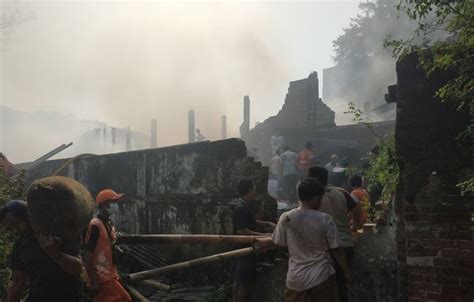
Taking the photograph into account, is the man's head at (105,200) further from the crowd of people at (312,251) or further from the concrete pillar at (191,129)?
the concrete pillar at (191,129)

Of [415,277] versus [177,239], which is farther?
[177,239]

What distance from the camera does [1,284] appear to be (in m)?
5.27

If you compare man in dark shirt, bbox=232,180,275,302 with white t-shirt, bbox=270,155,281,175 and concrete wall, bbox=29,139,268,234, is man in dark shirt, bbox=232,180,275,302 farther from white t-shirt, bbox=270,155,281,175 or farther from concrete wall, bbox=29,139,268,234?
white t-shirt, bbox=270,155,281,175

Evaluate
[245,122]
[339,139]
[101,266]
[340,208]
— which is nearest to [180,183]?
[340,208]

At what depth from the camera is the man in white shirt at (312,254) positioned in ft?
13.6

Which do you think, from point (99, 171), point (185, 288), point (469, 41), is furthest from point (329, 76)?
point (469, 41)

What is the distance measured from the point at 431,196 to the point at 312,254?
4.03 ft

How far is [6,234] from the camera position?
5676 mm

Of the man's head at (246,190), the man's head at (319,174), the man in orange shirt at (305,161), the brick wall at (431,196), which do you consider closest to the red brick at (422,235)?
the brick wall at (431,196)

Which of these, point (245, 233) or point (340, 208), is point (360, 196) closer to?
point (340, 208)

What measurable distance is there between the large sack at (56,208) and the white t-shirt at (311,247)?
200 centimetres

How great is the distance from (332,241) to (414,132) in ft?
4.39

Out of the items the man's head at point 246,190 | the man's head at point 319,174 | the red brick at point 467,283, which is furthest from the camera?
the man's head at point 246,190

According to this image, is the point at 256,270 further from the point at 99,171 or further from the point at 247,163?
the point at 99,171
